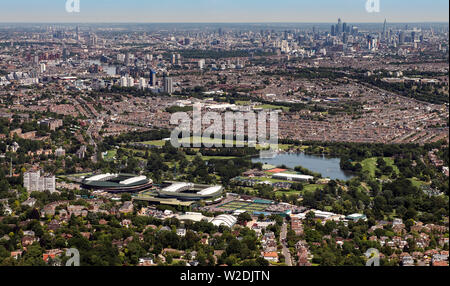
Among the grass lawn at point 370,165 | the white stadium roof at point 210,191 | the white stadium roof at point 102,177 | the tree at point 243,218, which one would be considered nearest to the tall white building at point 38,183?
the white stadium roof at point 102,177

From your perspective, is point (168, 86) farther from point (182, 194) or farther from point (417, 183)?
point (182, 194)

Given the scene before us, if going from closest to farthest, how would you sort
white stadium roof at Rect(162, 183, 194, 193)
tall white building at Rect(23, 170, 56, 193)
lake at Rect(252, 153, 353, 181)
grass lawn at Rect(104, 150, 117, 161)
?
tall white building at Rect(23, 170, 56, 193) → white stadium roof at Rect(162, 183, 194, 193) → lake at Rect(252, 153, 353, 181) → grass lawn at Rect(104, 150, 117, 161)

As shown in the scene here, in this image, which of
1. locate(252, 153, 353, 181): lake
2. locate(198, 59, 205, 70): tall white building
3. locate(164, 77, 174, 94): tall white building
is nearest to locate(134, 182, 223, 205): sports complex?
locate(252, 153, 353, 181): lake

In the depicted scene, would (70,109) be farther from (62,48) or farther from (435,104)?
(62,48)

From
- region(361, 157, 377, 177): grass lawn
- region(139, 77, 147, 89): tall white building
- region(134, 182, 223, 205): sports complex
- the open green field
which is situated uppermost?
region(139, 77, 147, 89): tall white building

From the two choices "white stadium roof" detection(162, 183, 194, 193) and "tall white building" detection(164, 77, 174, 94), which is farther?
"tall white building" detection(164, 77, 174, 94)

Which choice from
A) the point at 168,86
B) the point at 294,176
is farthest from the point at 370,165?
the point at 168,86

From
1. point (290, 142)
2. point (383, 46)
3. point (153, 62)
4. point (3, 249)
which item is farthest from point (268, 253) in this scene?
point (383, 46)

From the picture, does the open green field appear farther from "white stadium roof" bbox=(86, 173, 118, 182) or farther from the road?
"white stadium roof" bbox=(86, 173, 118, 182)
